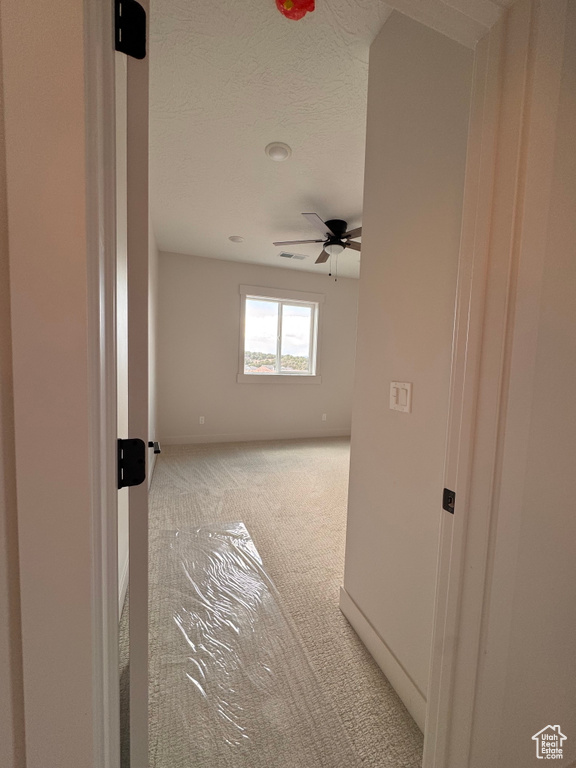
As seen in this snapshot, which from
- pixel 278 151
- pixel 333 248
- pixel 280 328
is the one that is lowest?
pixel 280 328

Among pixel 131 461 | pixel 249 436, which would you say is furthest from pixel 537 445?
pixel 249 436

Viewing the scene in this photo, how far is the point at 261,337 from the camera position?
4.83 m

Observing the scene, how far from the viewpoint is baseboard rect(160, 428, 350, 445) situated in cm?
438

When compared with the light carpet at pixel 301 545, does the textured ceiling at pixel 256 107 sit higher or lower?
higher

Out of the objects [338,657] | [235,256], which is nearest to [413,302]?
[338,657]

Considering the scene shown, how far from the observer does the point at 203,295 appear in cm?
436

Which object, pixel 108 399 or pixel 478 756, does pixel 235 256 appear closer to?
pixel 108 399

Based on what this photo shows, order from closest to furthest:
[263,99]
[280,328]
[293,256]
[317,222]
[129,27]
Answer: [129,27], [263,99], [317,222], [293,256], [280,328]

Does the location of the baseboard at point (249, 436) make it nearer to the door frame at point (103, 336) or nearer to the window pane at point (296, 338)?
the window pane at point (296, 338)

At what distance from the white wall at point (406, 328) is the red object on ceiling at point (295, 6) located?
376 millimetres

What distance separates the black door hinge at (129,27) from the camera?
50 cm

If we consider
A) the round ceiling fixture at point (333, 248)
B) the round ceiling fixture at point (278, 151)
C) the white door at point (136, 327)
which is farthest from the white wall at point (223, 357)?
the white door at point (136, 327)

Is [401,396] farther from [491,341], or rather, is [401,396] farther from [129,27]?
[129,27]

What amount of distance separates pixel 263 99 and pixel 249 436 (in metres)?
3.92
